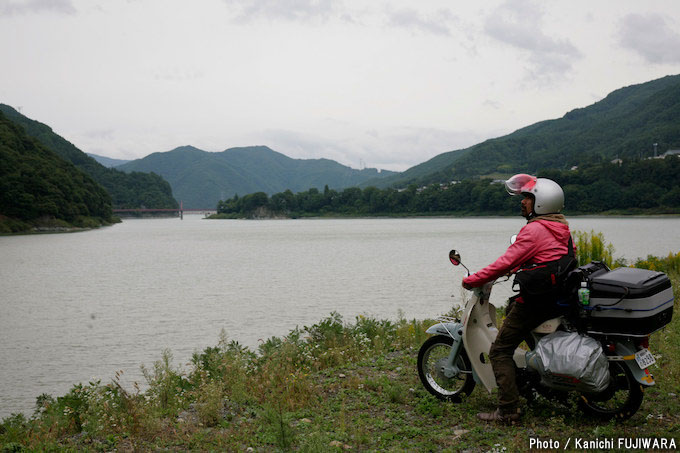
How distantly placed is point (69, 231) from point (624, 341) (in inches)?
4786

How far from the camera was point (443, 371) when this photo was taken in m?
6.55

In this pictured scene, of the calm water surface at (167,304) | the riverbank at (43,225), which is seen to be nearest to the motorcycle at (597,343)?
the calm water surface at (167,304)

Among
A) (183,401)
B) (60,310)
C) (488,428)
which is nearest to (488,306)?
(488,428)

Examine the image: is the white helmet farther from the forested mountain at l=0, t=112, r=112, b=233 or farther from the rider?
the forested mountain at l=0, t=112, r=112, b=233

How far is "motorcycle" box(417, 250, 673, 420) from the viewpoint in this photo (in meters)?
5.21

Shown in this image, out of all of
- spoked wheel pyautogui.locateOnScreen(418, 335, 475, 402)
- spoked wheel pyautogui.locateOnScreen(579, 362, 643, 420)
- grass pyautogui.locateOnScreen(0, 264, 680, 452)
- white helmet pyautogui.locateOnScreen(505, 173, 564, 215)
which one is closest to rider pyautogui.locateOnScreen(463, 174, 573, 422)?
white helmet pyautogui.locateOnScreen(505, 173, 564, 215)

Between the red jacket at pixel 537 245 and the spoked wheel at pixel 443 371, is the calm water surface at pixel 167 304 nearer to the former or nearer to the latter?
the spoked wheel at pixel 443 371

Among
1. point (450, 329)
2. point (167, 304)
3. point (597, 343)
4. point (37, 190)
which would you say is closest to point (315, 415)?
point (450, 329)

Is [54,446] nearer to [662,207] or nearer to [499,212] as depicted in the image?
[662,207]

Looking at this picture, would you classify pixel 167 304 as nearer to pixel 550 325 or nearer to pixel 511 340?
pixel 511 340

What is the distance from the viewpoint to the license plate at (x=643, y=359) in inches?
208

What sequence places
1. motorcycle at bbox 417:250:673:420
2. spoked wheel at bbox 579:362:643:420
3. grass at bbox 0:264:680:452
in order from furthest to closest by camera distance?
grass at bbox 0:264:680:452 → spoked wheel at bbox 579:362:643:420 → motorcycle at bbox 417:250:673:420

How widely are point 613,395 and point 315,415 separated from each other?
3.39m

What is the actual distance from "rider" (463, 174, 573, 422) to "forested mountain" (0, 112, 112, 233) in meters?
106
